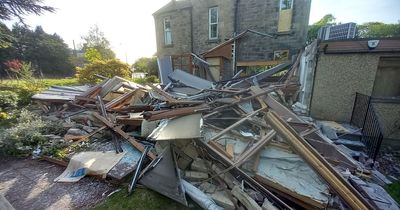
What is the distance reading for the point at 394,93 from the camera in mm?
5891

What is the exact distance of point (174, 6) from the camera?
46.2 feet

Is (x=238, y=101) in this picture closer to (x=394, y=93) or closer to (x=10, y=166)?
(x=394, y=93)

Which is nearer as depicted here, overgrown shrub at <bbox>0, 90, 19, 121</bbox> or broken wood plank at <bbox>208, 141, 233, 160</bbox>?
broken wood plank at <bbox>208, 141, 233, 160</bbox>

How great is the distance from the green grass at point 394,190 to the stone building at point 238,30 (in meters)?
7.65

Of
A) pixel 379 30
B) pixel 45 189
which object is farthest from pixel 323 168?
pixel 379 30

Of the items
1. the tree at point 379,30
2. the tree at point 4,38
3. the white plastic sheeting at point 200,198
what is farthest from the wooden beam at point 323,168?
the tree at point 379,30

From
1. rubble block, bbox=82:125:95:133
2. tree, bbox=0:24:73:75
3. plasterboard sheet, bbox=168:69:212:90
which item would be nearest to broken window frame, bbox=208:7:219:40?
plasterboard sheet, bbox=168:69:212:90

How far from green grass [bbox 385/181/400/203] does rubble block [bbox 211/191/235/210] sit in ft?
11.1

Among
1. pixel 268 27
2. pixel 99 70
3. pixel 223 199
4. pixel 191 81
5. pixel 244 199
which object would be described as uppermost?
pixel 268 27

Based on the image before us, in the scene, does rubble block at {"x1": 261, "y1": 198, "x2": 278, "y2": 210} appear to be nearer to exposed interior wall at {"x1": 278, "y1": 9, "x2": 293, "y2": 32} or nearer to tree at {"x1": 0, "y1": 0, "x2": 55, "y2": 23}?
exposed interior wall at {"x1": 278, "y1": 9, "x2": 293, "y2": 32}

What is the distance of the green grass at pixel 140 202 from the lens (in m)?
3.03

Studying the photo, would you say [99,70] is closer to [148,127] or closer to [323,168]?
[148,127]

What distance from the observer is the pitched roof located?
1351cm

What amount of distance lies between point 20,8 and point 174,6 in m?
8.93
